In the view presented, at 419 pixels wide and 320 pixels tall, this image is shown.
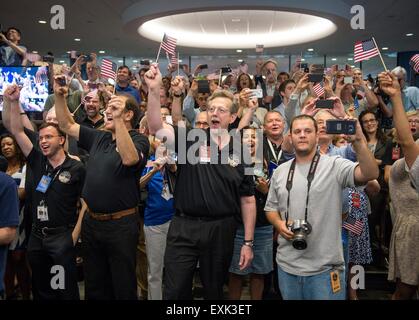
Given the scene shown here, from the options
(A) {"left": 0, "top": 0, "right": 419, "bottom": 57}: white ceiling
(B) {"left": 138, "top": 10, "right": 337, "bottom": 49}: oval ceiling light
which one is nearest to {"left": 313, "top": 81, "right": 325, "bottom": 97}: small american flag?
(A) {"left": 0, "top": 0, "right": 419, "bottom": 57}: white ceiling

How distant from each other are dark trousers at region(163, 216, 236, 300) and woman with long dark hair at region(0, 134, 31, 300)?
62.6 inches

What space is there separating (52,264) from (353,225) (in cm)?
216

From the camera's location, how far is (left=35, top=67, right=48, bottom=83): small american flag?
5.13 m

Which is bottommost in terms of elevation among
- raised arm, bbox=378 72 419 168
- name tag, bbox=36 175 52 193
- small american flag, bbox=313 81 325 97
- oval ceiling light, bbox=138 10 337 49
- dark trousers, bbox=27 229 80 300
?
dark trousers, bbox=27 229 80 300

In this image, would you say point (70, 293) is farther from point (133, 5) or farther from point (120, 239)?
point (133, 5)

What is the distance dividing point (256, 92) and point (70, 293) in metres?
2.00

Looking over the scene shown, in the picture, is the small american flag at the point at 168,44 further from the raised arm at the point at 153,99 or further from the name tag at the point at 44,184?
the name tag at the point at 44,184

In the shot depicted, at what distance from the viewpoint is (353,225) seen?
3.21 meters

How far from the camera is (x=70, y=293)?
2930 mm

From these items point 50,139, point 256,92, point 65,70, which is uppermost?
point 65,70

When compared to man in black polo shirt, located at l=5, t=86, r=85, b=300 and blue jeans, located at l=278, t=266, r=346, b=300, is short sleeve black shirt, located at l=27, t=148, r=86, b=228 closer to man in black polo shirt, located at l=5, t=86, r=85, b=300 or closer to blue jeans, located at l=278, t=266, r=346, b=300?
man in black polo shirt, located at l=5, t=86, r=85, b=300

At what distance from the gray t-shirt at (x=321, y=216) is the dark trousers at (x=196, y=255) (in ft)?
1.19

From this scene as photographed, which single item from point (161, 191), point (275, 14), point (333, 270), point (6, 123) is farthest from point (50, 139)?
point (275, 14)

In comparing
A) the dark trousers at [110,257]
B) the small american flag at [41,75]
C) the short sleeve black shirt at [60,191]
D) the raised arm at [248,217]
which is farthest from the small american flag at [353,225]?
the small american flag at [41,75]
